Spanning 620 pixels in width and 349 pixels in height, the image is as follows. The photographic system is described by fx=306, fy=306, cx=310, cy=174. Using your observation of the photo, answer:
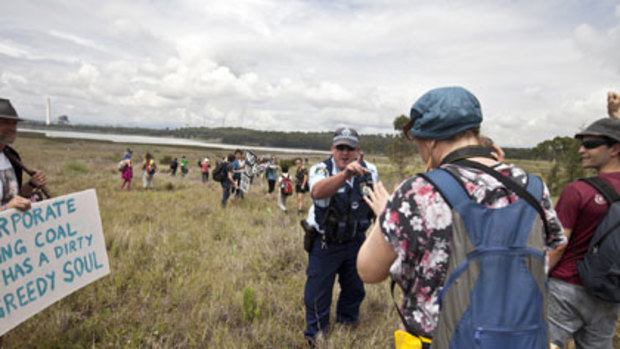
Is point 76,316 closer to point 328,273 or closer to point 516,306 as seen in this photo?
point 328,273

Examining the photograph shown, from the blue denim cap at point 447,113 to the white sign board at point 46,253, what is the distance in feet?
9.99

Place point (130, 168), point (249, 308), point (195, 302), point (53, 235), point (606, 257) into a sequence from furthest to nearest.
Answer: point (130, 168), point (195, 302), point (249, 308), point (53, 235), point (606, 257)

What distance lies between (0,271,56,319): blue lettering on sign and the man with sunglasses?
4020mm

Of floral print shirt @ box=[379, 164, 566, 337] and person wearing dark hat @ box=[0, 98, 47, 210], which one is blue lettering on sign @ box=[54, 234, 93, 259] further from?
floral print shirt @ box=[379, 164, 566, 337]

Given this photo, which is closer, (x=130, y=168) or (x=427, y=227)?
(x=427, y=227)

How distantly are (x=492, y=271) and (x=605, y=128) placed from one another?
5.77 ft

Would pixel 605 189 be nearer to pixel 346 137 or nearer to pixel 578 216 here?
pixel 578 216

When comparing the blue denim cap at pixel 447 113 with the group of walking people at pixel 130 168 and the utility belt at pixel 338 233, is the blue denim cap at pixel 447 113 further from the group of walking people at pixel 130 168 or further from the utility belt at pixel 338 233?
the group of walking people at pixel 130 168

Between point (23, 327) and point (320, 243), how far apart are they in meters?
3.08

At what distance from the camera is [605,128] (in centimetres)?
205

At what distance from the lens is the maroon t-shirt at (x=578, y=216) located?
203 cm

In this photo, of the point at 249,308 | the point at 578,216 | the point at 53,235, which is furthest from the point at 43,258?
the point at 578,216

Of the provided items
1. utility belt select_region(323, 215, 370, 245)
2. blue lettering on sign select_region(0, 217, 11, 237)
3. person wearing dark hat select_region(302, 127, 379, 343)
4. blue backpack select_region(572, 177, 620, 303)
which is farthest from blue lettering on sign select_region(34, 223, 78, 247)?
blue backpack select_region(572, 177, 620, 303)

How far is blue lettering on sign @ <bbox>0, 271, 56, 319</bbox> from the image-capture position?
232 centimetres
